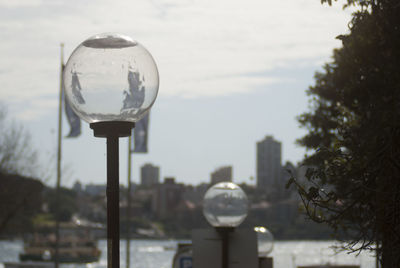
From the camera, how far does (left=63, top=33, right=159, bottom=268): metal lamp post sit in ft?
15.1

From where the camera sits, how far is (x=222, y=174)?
163 feet

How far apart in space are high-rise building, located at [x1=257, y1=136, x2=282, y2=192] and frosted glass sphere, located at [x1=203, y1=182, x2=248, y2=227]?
115m

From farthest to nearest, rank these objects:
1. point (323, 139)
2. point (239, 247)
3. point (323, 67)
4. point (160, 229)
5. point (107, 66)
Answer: point (160, 229) → point (323, 67) → point (323, 139) → point (239, 247) → point (107, 66)

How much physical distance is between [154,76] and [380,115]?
13.7 feet

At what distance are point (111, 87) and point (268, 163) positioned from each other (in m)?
123

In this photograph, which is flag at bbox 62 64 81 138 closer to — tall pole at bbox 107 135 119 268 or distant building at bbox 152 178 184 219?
tall pole at bbox 107 135 119 268

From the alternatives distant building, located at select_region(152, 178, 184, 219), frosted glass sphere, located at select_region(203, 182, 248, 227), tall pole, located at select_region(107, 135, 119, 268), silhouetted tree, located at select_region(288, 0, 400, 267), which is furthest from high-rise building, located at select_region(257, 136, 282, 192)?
tall pole, located at select_region(107, 135, 119, 268)

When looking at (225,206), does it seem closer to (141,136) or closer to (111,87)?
(111,87)

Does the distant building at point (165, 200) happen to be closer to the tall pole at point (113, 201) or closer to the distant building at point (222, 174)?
the distant building at point (222, 174)

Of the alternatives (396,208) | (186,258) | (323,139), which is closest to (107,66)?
(396,208)

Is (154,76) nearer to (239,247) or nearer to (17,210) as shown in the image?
(239,247)

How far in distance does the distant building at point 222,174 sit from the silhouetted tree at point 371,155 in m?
27.9

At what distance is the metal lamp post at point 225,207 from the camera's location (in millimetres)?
8055

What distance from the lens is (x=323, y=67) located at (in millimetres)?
23125
